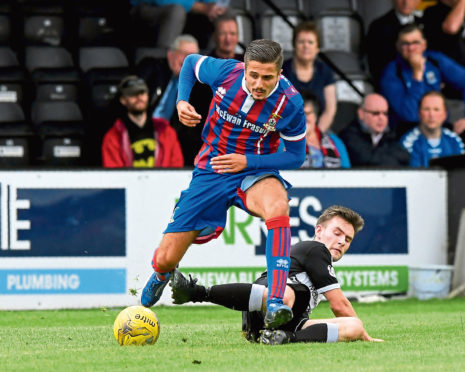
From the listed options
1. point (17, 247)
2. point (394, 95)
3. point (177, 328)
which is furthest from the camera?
point (394, 95)

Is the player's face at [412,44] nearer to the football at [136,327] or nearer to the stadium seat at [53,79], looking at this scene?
the stadium seat at [53,79]

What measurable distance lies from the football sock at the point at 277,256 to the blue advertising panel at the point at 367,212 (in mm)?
4470

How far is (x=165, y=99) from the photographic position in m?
12.0

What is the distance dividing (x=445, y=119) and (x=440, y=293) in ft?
A: 8.38

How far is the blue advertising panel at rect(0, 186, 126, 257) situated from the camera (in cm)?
1052

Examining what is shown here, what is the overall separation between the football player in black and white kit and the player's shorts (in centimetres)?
44

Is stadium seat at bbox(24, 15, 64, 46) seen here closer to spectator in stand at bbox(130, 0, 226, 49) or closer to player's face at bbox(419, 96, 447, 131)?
spectator in stand at bbox(130, 0, 226, 49)

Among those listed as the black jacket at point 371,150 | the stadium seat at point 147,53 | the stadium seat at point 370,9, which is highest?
the stadium seat at point 370,9

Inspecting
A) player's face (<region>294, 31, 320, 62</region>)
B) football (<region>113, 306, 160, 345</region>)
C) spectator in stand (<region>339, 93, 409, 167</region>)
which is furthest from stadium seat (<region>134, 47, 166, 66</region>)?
football (<region>113, 306, 160, 345</region>)

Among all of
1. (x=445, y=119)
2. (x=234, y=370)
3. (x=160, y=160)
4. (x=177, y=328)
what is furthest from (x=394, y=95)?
(x=234, y=370)

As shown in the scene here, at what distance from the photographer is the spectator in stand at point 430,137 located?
12.4m

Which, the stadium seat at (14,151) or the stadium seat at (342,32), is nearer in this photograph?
the stadium seat at (14,151)

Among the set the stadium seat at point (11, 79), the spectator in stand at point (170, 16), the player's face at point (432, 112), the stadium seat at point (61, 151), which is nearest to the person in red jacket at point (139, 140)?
the stadium seat at point (61, 151)

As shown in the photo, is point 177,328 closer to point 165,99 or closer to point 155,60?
point 165,99
